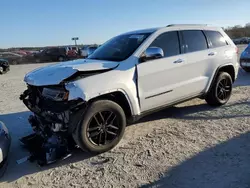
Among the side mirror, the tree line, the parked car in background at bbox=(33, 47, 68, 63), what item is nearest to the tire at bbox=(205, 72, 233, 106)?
the side mirror

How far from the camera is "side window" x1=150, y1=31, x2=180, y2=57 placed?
515cm

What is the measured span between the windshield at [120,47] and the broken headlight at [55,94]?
1.24 metres

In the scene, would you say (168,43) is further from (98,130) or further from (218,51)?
(98,130)

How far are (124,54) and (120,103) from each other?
876 mm

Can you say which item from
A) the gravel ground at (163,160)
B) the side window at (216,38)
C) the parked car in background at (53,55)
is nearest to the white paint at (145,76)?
the side window at (216,38)

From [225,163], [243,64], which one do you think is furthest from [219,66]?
[243,64]

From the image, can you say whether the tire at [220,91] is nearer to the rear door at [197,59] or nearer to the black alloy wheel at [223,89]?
the black alloy wheel at [223,89]

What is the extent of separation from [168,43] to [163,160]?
2.32 m

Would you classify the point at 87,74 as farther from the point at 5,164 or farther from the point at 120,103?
the point at 5,164

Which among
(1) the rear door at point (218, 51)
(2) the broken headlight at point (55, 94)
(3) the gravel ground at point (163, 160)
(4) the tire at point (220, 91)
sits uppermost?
(1) the rear door at point (218, 51)

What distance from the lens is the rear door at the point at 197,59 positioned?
18.3ft

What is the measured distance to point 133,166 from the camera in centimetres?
391

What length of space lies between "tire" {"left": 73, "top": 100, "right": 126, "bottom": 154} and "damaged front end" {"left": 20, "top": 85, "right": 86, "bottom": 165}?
0.11 meters

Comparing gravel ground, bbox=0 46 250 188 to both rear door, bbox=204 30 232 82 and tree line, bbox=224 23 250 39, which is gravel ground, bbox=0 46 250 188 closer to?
rear door, bbox=204 30 232 82
